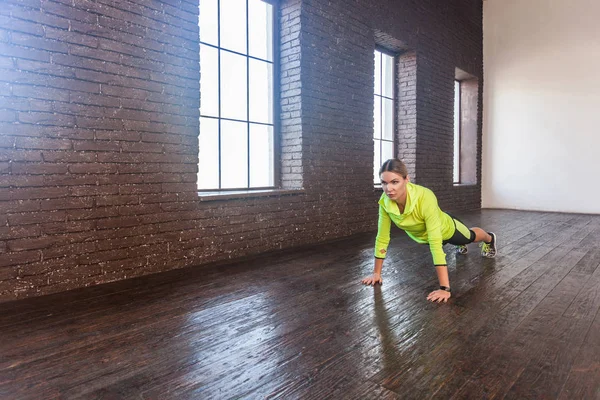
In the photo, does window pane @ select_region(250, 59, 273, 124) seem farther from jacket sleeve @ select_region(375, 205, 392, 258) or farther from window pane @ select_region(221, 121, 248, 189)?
jacket sleeve @ select_region(375, 205, 392, 258)

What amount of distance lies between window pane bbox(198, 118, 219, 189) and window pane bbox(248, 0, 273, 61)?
2.85ft

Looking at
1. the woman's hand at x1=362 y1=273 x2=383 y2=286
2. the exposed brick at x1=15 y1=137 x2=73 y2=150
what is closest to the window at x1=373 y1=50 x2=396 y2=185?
the woman's hand at x1=362 y1=273 x2=383 y2=286

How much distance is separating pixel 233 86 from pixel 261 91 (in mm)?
374

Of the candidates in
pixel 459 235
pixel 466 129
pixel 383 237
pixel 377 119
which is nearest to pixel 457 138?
pixel 466 129

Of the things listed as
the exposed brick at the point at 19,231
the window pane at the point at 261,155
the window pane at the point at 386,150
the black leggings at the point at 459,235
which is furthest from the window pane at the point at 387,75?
the exposed brick at the point at 19,231

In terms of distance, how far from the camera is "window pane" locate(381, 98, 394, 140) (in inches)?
220

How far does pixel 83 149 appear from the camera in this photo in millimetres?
2445

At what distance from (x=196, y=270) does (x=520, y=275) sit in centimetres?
220

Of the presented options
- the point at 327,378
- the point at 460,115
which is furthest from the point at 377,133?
the point at 327,378

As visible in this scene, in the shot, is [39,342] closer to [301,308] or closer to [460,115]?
[301,308]

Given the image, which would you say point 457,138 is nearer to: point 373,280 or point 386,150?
point 386,150

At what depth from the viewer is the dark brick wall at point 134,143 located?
2.24 m

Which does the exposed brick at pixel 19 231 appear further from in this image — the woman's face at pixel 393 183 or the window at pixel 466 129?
the window at pixel 466 129

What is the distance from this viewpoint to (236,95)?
11.9 feet
